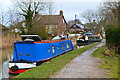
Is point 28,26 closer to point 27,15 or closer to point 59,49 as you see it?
point 27,15

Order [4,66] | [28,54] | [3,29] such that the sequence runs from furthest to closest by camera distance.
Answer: [3,29] < [4,66] < [28,54]

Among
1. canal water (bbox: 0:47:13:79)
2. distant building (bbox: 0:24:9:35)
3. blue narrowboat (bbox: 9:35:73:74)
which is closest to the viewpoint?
canal water (bbox: 0:47:13:79)

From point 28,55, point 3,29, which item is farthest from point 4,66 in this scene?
point 3,29

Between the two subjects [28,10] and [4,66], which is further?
[28,10]

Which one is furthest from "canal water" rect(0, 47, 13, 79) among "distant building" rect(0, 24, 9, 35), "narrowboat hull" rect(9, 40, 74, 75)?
"distant building" rect(0, 24, 9, 35)

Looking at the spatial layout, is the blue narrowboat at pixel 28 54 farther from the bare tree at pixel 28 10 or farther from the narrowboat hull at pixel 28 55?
the bare tree at pixel 28 10

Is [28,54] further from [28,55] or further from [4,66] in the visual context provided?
[4,66]

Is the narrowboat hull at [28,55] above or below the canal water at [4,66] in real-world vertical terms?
above

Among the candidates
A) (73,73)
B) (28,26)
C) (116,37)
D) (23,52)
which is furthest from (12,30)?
(73,73)

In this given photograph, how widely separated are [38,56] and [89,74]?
5985mm

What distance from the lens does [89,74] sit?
6.84m

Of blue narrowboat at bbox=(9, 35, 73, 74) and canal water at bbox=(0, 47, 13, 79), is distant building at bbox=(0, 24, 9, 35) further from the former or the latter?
blue narrowboat at bbox=(9, 35, 73, 74)

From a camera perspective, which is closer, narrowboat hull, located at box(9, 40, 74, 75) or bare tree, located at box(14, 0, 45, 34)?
narrowboat hull, located at box(9, 40, 74, 75)

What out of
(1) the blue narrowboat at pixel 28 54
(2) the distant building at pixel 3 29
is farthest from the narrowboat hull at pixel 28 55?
(2) the distant building at pixel 3 29
